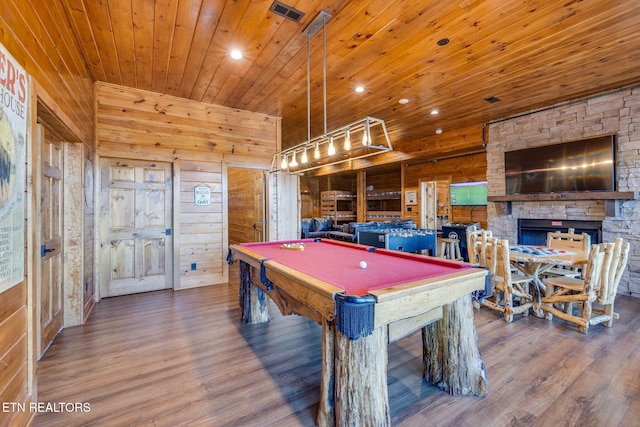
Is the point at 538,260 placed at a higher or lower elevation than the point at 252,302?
higher

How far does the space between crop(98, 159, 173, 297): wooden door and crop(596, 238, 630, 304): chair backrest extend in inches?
212

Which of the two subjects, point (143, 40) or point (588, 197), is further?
point (588, 197)

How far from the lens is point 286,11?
2.45 metres

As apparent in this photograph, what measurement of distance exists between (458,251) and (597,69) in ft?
12.2

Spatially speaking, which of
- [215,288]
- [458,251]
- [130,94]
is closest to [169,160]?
[130,94]

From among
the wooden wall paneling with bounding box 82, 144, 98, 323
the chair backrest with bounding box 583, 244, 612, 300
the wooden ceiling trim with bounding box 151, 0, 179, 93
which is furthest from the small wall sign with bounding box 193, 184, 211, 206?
the chair backrest with bounding box 583, 244, 612, 300

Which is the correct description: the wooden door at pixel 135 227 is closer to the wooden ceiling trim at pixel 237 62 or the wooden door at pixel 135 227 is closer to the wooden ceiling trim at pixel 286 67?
the wooden ceiling trim at pixel 237 62

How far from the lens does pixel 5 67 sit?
1.43m

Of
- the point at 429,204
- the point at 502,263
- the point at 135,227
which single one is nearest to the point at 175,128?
Result: the point at 135,227

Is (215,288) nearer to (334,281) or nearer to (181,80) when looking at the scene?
(181,80)

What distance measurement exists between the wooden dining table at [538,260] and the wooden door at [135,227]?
187 inches

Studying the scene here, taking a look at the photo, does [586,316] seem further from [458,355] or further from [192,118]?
[192,118]


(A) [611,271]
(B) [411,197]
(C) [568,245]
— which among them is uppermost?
(B) [411,197]

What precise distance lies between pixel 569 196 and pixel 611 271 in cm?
212
